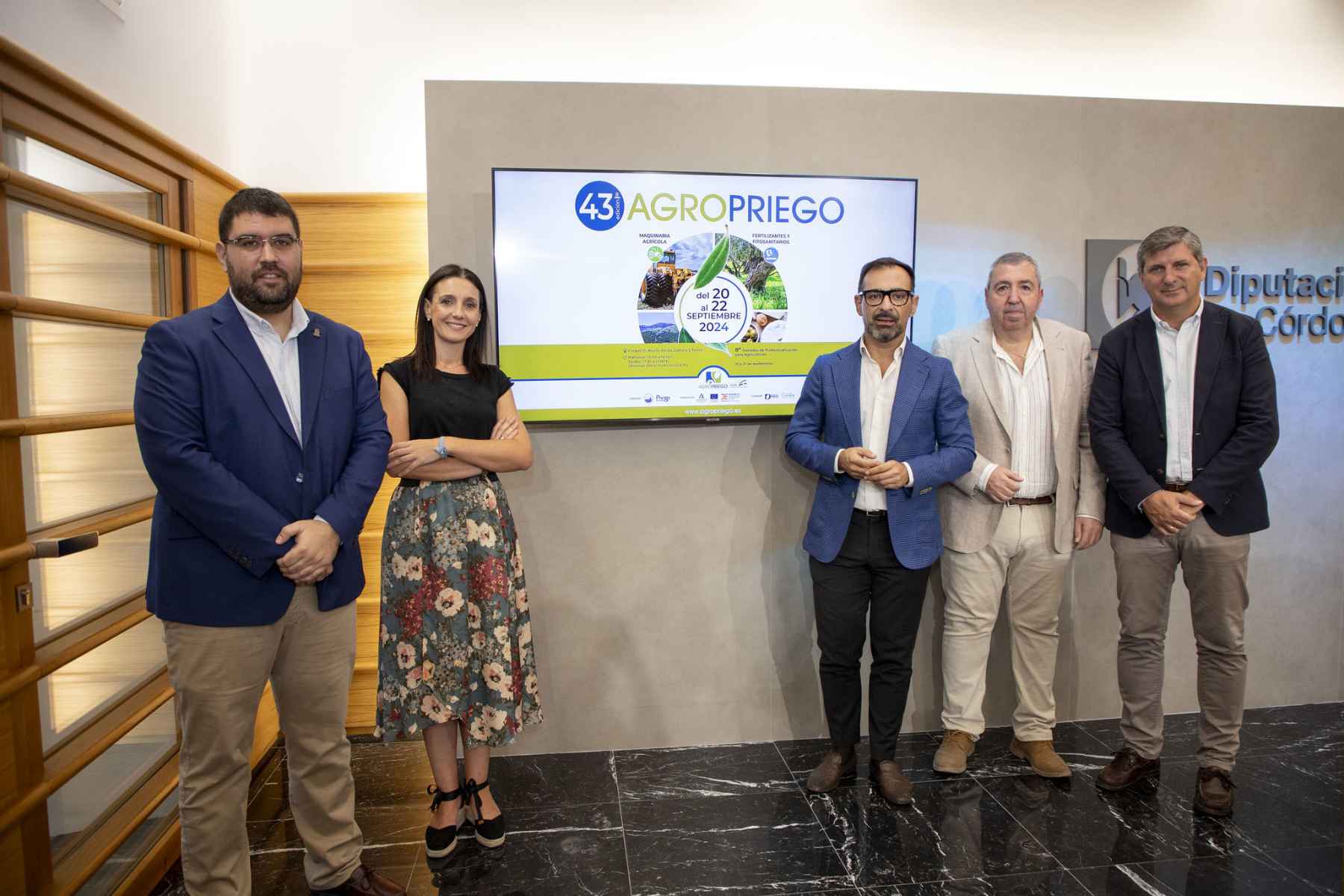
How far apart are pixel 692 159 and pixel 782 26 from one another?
106cm

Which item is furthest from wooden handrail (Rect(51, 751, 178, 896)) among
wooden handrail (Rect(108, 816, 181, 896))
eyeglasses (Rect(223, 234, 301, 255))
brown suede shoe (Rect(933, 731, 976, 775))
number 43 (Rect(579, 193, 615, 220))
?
brown suede shoe (Rect(933, 731, 976, 775))

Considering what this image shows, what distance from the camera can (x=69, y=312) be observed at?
89.3 inches

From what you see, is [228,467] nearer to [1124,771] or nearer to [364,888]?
[364,888]

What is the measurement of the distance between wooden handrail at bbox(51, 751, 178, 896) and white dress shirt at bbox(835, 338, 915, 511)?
2544mm

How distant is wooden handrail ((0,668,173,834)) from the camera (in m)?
1.99

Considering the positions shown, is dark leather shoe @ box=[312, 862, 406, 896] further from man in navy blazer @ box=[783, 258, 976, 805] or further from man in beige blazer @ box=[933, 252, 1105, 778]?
man in beige blazer @ box=[933, 252, 1105, 778]

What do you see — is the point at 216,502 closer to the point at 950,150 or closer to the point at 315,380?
the point at 315,380

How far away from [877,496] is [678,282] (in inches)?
→ 46.5

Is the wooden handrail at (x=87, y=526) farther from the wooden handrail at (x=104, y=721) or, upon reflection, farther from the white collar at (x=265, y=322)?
the white collar at (x=265, y=322)

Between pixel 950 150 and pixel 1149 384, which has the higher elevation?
pixel 950 150

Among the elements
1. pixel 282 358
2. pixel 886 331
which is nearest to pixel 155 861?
pixel 282 358

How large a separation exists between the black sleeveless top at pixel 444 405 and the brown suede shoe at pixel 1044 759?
97.0 inches

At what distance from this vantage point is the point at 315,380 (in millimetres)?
2285

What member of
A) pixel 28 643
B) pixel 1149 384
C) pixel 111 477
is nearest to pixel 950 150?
pixel 1149 384
